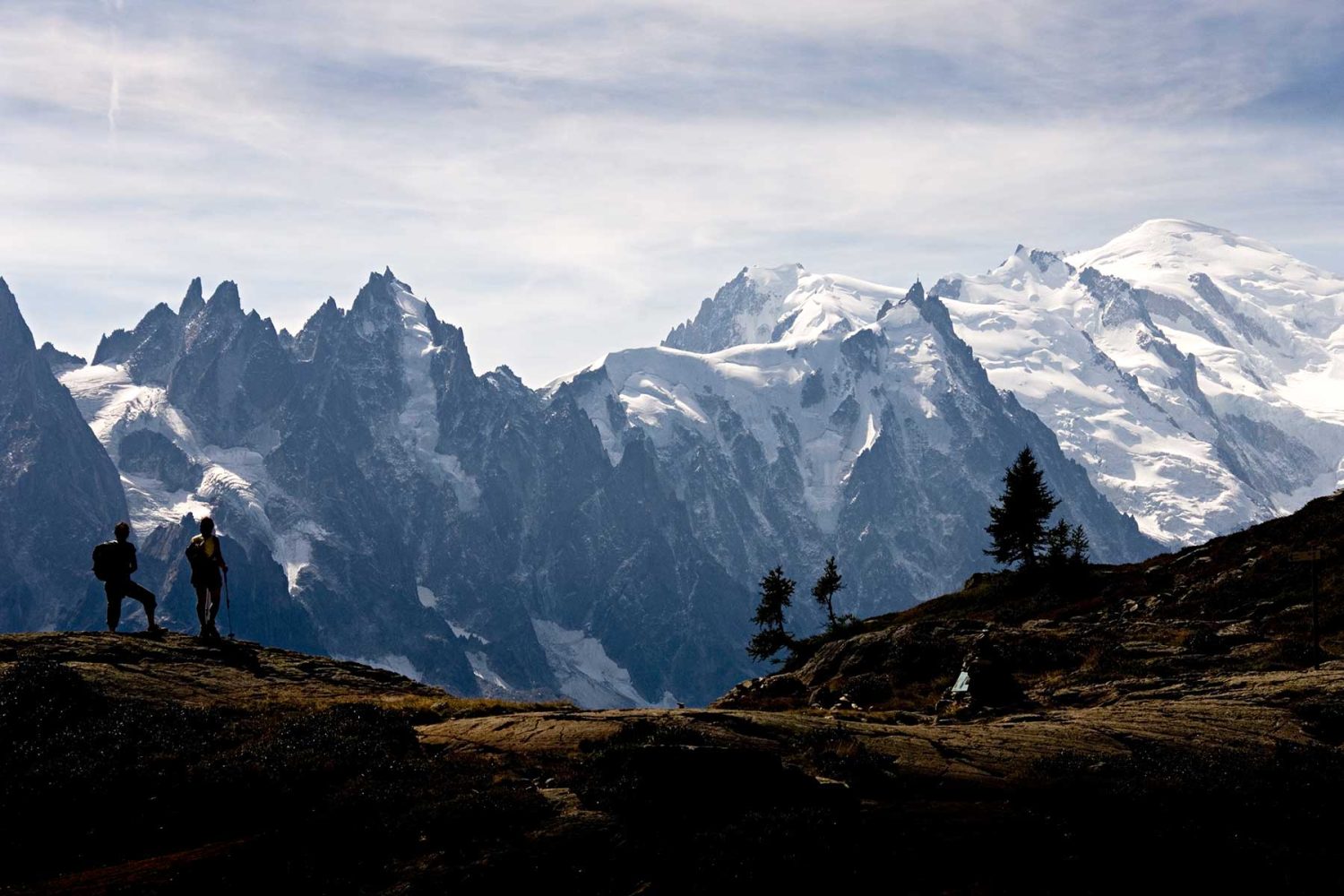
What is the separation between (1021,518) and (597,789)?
6316 centimetres

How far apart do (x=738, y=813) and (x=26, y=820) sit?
13744 millimetres

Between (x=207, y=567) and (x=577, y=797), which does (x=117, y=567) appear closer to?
(x=207, y=567)

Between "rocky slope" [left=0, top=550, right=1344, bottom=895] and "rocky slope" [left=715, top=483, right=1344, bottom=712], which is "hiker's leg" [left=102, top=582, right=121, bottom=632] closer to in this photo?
"rocky slope" [left=0, top=550, right=1344, bottom=895]

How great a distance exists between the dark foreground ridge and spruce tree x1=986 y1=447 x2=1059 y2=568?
143 feet

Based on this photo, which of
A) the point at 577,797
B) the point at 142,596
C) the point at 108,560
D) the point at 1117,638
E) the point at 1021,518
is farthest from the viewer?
the point at 1021,518

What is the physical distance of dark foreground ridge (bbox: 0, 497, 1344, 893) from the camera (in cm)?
2300

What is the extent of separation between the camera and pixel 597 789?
26.0 m

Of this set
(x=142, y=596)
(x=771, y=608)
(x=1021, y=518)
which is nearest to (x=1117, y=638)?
(x=1021, y=518)

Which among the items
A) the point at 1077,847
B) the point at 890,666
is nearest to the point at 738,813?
the point at 1077,847

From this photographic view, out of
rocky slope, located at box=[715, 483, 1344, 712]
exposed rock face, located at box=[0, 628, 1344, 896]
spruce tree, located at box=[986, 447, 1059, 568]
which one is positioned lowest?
exposed rock face, located at box=[0, 628, 1344, 896]

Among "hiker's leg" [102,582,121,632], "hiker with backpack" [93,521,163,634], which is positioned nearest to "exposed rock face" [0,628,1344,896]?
"hiker's leg" [102,582,121,632]

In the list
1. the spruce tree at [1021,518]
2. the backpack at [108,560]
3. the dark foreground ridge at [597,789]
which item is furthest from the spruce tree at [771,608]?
the backpack at [108,560]

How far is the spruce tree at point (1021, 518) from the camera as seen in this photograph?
84.1 metres

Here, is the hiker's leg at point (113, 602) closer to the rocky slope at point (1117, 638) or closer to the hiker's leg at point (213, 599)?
the hiker's leg at point (213, 599)
